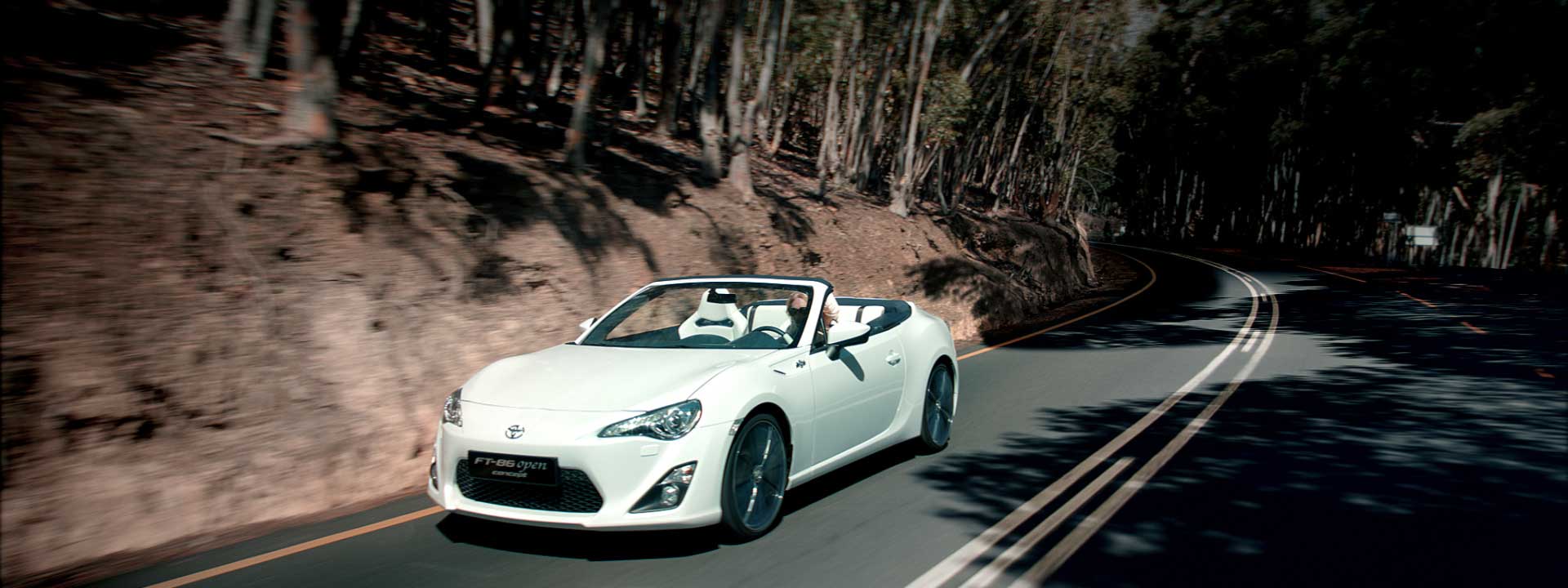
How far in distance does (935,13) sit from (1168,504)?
22022 millimetres

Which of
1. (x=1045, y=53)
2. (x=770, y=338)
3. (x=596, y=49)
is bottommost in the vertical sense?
(x=770, y=338)

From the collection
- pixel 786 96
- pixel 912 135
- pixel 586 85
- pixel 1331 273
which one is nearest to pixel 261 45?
pixel 586 85

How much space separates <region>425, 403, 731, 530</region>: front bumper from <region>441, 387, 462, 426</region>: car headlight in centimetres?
13

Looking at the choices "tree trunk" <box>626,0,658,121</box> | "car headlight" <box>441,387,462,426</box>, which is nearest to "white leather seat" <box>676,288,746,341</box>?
"car headlight" <box>441,387,462,426</box>

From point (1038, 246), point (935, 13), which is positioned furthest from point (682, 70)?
point (1038, 246)

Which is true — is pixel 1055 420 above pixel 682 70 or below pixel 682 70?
below

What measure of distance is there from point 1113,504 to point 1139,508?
16 cm

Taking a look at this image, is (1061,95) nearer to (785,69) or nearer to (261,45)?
(785,69)

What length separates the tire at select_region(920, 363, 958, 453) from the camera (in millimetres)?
7660

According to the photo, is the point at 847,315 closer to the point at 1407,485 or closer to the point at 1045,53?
the point at 1407,485

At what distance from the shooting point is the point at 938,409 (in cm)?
788

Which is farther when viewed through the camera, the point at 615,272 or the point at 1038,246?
the point at 1038,246

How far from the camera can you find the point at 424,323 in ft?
30.0

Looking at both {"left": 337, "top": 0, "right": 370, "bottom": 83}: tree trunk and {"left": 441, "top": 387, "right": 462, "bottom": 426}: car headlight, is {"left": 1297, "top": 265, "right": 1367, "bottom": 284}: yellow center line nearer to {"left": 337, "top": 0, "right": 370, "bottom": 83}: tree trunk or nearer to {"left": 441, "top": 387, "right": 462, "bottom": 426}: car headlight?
{"left": 337, "top": 0, "right": 370, "bottom": 83}: tree trunk
